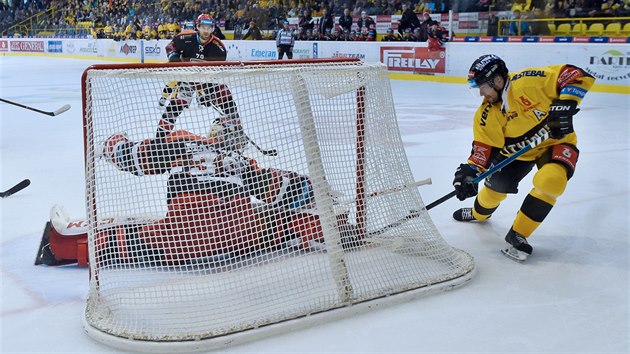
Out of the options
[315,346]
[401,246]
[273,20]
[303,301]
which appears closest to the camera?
[315,346]

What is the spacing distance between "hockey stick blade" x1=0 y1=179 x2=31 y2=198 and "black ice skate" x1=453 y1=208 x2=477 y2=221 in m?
2.28

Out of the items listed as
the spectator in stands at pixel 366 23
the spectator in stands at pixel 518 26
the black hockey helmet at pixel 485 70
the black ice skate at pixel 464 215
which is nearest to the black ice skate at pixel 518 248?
the black ice skate at pixel 464 215

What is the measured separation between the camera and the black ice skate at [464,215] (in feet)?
10.2

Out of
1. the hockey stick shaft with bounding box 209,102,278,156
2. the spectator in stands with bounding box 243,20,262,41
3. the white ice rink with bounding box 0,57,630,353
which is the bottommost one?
the white ice rink with bounding box 0,57,630,353

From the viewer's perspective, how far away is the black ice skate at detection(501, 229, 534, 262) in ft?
8.40

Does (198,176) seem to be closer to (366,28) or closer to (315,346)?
(315,346)

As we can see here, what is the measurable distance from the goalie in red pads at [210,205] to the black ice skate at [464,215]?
1.06m

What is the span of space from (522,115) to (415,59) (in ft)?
26.0

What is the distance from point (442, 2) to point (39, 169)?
853 centimetres

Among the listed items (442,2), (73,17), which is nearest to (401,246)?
(442,2)

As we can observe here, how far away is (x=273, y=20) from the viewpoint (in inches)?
544

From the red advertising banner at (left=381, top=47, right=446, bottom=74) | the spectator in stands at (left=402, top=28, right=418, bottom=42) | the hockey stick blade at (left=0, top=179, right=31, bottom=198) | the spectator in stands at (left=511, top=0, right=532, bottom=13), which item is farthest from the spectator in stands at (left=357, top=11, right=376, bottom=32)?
the hockey stick blade at (left=0, top=179, right=31, bottom=198)

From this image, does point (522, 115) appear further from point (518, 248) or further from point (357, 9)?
point (357, 9)

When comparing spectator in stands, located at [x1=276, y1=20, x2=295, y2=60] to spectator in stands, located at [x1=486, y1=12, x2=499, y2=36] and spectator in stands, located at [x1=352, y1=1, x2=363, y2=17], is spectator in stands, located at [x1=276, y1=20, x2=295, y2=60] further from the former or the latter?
spectator in stands, located at [x1=486, y1=12, x2=499, y2=36]
